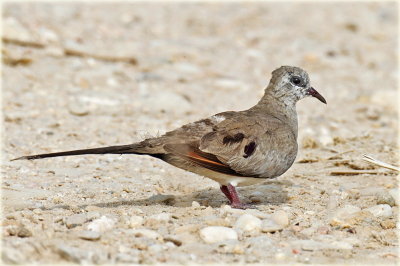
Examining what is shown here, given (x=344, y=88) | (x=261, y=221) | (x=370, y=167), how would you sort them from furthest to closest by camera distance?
(x=344, y=88)
(x=370, y=167)
(x=261, y=221)

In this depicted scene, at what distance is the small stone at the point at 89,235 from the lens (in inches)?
190

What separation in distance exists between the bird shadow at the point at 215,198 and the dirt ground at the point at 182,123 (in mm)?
20

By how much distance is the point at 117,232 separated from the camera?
5047mm

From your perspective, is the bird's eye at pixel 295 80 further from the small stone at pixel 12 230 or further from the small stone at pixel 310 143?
Result: the small stone at pixel 12 230

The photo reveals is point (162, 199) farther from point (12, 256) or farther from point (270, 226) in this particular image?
point (12, 256)

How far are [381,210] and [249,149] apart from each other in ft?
3.76

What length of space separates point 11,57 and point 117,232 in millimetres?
5943

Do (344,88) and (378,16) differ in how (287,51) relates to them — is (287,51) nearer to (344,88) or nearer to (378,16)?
(344,88)

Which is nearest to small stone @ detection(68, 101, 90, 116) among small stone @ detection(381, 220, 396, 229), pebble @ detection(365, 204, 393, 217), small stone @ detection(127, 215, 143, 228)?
small stone @ detection(127, 215, 143, 228)

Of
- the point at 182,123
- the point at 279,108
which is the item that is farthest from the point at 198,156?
the point at 182,123

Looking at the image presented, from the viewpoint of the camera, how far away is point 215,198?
6.56 metres

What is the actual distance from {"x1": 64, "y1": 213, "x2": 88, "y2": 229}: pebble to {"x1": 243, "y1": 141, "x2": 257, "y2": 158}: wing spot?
139 cm

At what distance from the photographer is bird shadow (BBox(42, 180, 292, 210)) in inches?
236

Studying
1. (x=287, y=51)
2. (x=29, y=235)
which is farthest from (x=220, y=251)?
(x=287, y=51)
